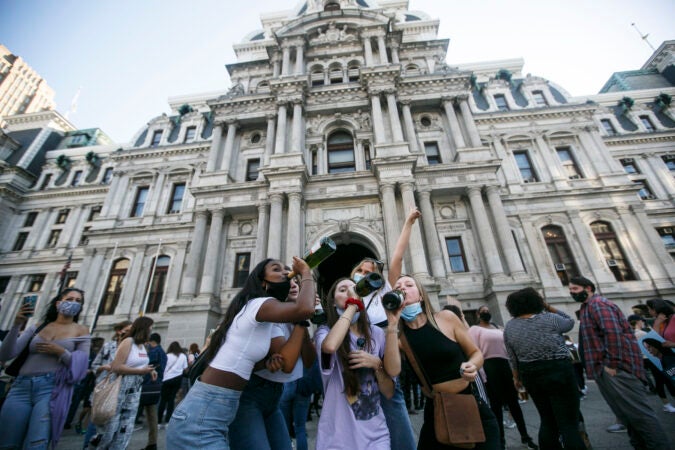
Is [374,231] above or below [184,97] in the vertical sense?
below

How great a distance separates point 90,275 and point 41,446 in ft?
62.2

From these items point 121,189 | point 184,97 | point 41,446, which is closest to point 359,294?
point 41,446

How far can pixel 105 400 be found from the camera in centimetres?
384

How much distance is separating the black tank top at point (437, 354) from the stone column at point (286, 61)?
65.6ft

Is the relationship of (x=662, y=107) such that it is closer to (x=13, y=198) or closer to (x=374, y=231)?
(x=374, y=231)

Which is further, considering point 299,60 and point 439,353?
point 299,60

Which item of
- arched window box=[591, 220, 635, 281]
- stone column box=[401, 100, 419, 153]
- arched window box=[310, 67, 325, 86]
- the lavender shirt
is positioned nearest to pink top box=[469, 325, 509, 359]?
the lavender shirt

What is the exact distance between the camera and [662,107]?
2520 centimetres

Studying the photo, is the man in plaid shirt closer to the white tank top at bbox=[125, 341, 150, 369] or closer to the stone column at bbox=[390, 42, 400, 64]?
the white tank top at bbox=[125, 341, 150, 369]

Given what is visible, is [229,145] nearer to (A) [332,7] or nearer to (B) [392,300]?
(A) [332,7]

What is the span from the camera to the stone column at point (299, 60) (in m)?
19.3

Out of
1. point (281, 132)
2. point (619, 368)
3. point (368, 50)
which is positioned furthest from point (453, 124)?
point (619, 368)

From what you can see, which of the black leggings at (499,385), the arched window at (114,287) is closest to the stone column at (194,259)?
the arched window at (114,287)

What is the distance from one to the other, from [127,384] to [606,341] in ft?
20.5
